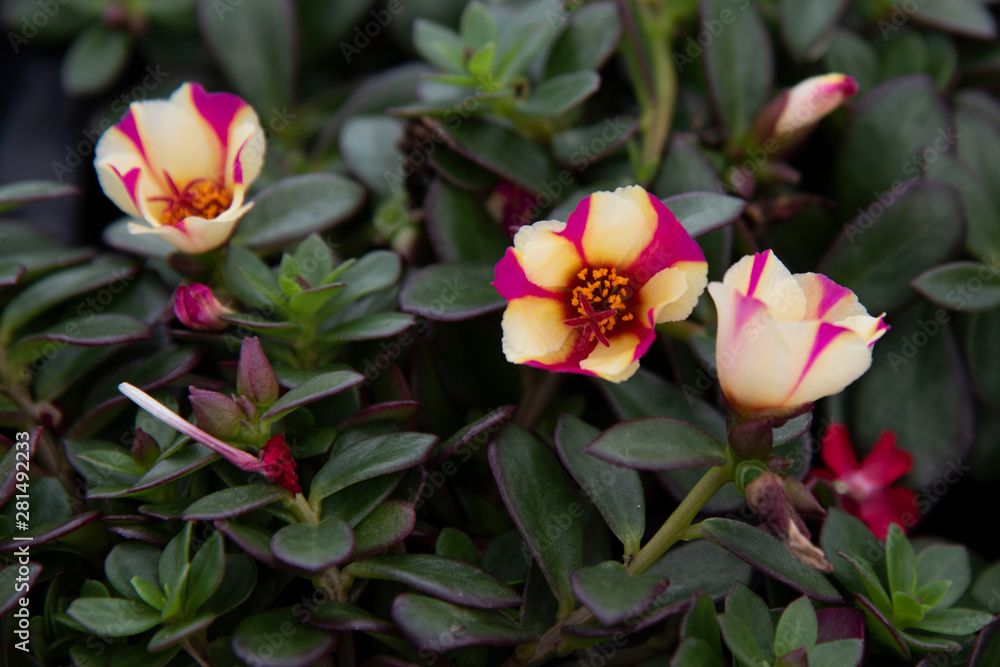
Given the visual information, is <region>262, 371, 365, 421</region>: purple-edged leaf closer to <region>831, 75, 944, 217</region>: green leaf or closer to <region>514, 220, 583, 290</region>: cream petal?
<region>514, 220, 583, 290</region>: cream petal

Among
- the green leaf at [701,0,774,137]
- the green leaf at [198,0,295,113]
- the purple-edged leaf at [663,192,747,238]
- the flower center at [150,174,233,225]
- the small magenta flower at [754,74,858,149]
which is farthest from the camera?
the green leaf at [198,0,295,113]

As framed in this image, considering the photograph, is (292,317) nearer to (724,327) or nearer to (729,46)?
(724,327)

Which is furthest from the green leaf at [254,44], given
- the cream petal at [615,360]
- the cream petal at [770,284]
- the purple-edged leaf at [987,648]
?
the purple-edged leaf at [987,648]

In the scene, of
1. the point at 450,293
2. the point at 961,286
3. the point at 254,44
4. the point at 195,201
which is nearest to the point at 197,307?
the point at 195,201

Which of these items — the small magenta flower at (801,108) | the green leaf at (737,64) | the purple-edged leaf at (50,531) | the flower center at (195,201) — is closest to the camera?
the purple-edged leaf at (50,531)

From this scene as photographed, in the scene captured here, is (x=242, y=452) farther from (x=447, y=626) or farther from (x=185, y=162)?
(x=185, y=162)

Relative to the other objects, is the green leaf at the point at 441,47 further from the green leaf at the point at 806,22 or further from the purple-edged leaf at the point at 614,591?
the purple-edged leaf at the point at 614,591

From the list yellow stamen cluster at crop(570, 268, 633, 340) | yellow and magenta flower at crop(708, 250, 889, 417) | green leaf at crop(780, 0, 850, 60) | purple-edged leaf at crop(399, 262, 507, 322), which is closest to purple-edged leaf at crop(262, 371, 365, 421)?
purple-edged leaf at crop(399, 262, 507, 322)
